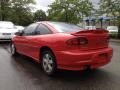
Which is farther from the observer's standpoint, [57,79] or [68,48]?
[57,79]

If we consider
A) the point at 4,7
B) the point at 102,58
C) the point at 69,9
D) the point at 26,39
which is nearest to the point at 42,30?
the point at 26,39

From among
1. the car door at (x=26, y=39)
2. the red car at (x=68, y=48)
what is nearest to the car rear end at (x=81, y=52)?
the red car at (x=68, y=48)

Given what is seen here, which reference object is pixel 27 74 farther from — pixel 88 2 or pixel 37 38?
pixel 88 2

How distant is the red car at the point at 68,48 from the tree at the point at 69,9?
2408 cm

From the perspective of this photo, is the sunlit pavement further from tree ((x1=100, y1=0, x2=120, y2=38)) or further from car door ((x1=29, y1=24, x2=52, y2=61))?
tree ((x1=100, y1=0, x2=120, y2=38))

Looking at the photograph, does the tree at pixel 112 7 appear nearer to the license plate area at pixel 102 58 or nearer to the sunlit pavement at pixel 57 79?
the sunlit pavement at pixel 57 79

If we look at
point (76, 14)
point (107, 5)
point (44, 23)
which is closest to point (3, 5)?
point (76, 14)

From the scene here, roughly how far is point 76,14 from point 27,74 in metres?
26.3

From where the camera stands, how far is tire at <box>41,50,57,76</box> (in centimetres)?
610

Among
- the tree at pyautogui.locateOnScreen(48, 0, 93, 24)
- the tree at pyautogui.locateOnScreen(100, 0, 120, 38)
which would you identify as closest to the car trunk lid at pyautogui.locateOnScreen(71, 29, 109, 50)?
the tree at pyautogui.locateOnScreen(100, 0, 120, 38)

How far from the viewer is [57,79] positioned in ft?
19.7

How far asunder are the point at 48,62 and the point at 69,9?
25610mm

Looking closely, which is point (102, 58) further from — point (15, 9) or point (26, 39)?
point (15, 9)

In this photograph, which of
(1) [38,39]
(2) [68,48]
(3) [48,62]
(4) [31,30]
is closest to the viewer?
(2) [68,48]
